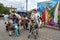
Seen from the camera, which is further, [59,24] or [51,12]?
[51,12]

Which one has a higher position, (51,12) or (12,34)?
(51,12)

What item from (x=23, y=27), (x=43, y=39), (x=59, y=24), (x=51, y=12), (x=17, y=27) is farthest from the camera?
(x=51, y=12)

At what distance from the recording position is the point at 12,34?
12234mm

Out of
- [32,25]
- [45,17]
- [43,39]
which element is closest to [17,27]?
[32,25]

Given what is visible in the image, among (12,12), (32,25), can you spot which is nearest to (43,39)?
(32,25)

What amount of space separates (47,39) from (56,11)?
23.7 ft

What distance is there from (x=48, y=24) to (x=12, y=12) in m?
5.91

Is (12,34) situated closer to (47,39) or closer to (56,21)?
(47,39)

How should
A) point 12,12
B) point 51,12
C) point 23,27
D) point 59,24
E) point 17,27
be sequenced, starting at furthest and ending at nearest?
1. point 51,12
2. point 59,24
3. point 23,27
4. point 12,12
5. point 17,27

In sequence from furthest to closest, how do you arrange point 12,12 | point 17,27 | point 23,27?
1. point 23,27
2. point 12,12
3. point 17,27

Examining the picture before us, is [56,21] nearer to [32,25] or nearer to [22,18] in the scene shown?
[22,18]

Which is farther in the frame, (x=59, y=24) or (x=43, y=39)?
(x=59, y=24)

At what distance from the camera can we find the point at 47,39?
10656mm

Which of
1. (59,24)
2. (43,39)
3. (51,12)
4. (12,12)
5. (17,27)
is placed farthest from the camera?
(51,12)
